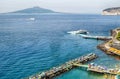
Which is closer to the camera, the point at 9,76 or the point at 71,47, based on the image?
the point at 9,76

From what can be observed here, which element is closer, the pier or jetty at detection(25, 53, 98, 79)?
jetty at detection(25, 53, 98, 79)

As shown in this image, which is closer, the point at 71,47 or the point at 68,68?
the point at 68,68

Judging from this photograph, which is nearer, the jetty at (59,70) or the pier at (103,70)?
the jetty at (59,70)

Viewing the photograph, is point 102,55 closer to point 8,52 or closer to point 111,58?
point 111,58

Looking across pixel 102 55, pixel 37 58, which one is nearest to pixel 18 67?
pixel 37 58

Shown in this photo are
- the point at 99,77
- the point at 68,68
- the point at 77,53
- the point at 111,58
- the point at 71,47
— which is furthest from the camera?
the point at 71,47

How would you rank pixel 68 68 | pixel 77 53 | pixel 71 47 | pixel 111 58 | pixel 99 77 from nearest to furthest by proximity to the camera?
pixel 99 77, pixel 68 68, pixel 111 58, pixel 77 53, pixel 71 47

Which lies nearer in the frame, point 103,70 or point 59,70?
point 103,70

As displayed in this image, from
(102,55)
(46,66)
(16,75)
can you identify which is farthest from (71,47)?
(16,75)

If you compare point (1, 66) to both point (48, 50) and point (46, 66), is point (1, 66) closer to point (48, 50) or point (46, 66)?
point (46, 66)
